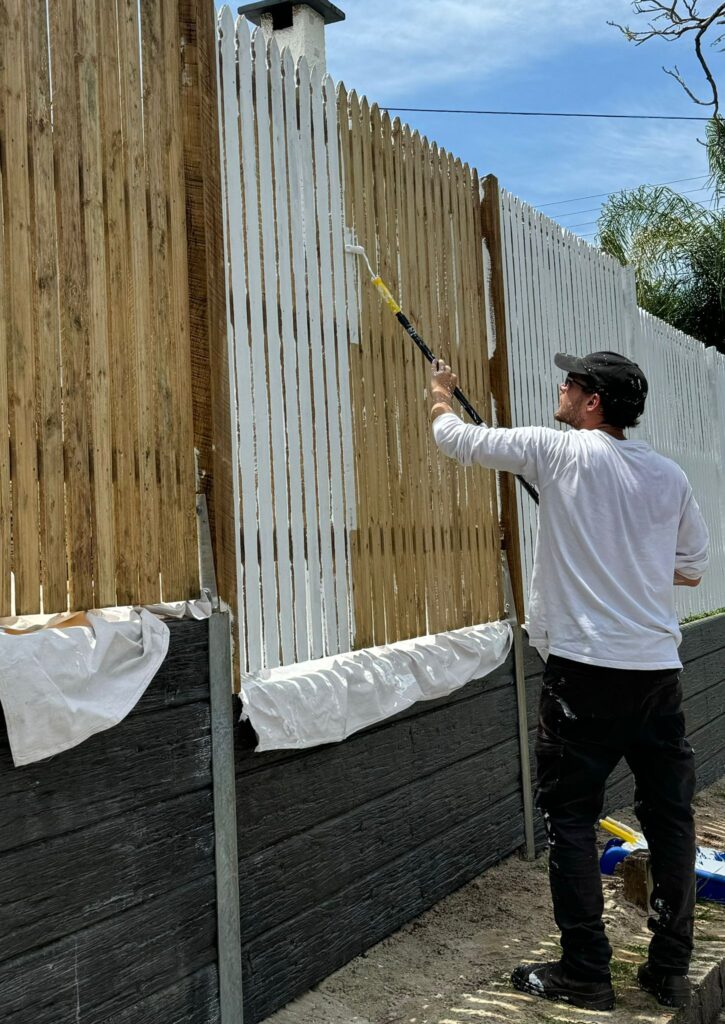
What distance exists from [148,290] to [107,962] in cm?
167

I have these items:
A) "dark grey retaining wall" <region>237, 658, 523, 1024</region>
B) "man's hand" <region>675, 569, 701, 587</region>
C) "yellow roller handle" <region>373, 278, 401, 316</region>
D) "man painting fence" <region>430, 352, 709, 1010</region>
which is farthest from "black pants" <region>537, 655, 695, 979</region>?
"yellow roller handle" <region>373, 278, 401, 316</region>

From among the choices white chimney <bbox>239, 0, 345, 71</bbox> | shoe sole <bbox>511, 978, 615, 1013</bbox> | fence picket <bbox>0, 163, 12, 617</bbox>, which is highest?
white chimney <bbox>239, 0, 345, 71</bbox>

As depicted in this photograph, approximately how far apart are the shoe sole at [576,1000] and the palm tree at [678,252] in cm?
1948

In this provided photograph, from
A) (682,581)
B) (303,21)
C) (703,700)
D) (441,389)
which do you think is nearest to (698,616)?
(703,700)

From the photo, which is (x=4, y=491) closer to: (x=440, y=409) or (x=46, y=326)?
(x=46, y=326)

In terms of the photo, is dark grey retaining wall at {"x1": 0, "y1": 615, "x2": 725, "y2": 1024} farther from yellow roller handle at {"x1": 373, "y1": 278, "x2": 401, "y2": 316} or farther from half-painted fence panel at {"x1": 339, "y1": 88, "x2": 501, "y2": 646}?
yellow roller handle at {"x1": 373, "y1": 278, "x2": 401, "y2": 316}

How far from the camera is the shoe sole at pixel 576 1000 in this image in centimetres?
336

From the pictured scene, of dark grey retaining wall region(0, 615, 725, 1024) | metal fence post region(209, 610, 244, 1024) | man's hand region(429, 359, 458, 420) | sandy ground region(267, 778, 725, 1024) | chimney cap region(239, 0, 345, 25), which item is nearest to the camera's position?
dark grey retaining wall region(0, 615, 725, 1024)

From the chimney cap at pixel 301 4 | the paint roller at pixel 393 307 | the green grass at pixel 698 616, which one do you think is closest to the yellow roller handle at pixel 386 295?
the paint roller at pixel 393 307

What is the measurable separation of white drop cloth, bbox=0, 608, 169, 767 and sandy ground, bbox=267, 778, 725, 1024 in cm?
122

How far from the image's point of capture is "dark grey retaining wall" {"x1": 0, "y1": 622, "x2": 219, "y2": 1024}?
2.37 m

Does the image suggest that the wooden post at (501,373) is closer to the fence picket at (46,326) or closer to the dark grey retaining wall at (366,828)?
the dark grey retaining wall at (366,828)

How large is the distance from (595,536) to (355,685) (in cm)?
91

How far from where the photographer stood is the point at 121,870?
2641 mm
